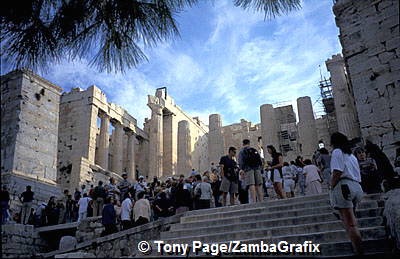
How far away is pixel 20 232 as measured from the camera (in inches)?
352

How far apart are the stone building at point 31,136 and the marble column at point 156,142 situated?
15957mm

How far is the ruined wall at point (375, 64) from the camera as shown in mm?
7391

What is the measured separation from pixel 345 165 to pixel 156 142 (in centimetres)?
2675

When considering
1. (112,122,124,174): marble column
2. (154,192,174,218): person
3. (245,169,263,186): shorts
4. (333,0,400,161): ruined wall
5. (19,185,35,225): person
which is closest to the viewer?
(333,0,400,161): ruined wall

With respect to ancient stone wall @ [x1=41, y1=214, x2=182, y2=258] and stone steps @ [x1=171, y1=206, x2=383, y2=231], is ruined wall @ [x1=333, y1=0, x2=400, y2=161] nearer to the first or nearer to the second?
stone steps @ [x1=171, y1=206, x2=383, y2=231]

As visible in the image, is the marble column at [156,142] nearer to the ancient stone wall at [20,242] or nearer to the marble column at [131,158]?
the marble column at [131,158]

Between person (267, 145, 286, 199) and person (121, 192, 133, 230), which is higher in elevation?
person (267, 145, 286, 199)

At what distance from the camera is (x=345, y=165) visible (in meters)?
4.01

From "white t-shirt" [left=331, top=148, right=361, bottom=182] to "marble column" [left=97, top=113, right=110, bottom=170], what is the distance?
23442mm

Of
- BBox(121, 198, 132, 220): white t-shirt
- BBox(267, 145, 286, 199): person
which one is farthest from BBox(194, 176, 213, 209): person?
BBox(267, 145, 286, 199): person

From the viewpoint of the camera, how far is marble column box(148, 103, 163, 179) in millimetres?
29373

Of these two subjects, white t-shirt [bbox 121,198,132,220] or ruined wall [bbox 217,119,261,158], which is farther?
ruined wall [bbox 217,119,261,158]

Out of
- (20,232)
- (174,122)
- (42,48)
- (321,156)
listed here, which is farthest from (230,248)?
(174,122)

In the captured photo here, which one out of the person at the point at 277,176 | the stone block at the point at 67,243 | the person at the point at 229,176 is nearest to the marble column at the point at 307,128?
the person at the point at 277,176
